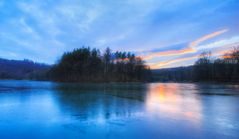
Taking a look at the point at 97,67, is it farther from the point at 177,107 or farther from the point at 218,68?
the point at 177,107

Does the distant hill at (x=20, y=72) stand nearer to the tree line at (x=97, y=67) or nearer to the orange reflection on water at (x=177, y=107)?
the tree line at (x=97, y=67)

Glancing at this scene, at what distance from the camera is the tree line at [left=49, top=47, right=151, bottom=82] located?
56062mm

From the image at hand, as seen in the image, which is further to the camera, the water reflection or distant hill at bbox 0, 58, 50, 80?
distant hill at bbox 0, 58, 50, 80

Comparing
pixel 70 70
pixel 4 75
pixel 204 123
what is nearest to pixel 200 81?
pixel 70 70

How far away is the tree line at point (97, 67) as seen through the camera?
56062 millimetres

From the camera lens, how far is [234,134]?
4.70 m

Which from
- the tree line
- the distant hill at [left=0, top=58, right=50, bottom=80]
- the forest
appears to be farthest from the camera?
the distant hill at [left=0, top=58, right=50, bottom=80]

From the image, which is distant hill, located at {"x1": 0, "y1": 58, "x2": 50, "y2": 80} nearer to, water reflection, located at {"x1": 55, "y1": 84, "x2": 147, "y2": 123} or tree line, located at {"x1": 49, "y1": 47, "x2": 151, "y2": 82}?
tree line, located at {"x1": 49, "y1": 47, "x2": 151, "y2": 82}

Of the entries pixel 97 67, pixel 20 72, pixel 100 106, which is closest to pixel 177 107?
pixel 100 106

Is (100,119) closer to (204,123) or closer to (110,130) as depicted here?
(110,130)

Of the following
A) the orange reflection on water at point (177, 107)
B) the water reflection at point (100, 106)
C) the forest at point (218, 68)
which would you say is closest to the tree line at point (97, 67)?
the forest at point (218, 68)

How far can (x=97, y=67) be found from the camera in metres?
58.2

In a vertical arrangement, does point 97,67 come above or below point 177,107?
above

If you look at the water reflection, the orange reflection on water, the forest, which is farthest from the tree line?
the orange reflection on water
